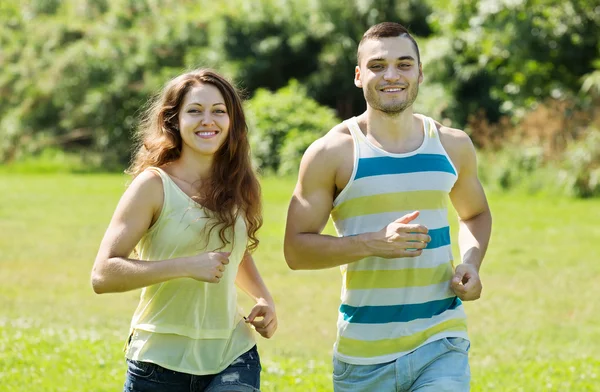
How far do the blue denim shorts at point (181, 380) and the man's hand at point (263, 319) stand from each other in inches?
10.4

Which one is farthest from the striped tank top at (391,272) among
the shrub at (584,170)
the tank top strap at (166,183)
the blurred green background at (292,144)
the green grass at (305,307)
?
the shrub at (584,170)

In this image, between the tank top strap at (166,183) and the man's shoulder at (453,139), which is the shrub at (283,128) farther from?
the tank top strap at (166,183)

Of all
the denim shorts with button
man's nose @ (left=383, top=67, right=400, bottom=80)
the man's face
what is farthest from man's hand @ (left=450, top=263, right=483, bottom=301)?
man's nose @ (left=383, top=67, right=400, bottom=80)

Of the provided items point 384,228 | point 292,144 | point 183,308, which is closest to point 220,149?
point 183,308

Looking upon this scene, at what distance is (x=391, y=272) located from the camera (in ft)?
13.9

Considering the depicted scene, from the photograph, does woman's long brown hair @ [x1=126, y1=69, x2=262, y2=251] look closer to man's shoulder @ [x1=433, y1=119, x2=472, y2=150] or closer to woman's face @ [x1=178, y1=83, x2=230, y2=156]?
woman's face @ [x1=178, y1=83, x2=230, y2=156]

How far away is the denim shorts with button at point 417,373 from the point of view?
4.17 m

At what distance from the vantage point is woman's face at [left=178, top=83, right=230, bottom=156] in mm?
4328

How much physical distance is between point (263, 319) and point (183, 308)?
412 mm

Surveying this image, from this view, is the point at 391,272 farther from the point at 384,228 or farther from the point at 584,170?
the point at 584,170

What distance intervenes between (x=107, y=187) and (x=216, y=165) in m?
19.3

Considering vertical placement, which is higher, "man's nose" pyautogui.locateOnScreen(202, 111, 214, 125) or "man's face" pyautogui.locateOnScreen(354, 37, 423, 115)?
"man's face" pyautogui.locateOnScreen(354, 37, 423, 115)

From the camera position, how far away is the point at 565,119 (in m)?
21.0

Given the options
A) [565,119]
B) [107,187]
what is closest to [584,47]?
[565,119]
